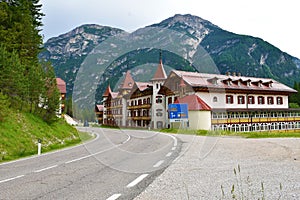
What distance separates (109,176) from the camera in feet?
25.2

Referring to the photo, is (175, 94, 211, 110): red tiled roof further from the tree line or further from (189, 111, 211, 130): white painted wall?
the tree line

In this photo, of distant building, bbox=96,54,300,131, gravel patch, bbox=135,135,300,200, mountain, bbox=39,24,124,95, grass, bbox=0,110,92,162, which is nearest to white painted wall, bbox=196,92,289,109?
distant building, bbox=96,54,300,131

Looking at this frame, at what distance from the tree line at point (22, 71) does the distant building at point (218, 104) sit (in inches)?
512

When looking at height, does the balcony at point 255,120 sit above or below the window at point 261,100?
below

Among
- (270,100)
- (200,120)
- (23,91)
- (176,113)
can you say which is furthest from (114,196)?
(270,100)

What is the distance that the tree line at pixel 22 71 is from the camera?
60.6 feet

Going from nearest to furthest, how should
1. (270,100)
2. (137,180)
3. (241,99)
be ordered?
(137,180) → (241,99) → (270,100)

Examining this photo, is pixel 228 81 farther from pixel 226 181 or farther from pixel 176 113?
pixel 226 181

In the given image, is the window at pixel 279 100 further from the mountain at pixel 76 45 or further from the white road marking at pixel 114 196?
the white road marking at pixel 114 196

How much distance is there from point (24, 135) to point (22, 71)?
4722 millimetres

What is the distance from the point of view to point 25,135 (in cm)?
1756

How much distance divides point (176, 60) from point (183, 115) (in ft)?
64.8

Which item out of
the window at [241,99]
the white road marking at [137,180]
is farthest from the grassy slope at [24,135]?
the window at [241,99]

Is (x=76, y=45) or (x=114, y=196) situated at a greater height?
(x=76, y=45)
